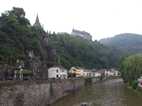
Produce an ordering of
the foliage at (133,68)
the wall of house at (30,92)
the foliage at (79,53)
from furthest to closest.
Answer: the foliage at (79,53), the foliage at (133,68), the wall of house at (30,92)

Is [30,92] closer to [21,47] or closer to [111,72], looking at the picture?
[21,47]

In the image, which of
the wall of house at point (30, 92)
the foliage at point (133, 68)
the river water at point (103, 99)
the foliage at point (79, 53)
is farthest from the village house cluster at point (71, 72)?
the wall of house at point (30, 92)

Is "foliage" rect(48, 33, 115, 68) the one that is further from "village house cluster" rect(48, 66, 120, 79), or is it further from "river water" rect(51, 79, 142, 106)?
"river water" rect(51, 79, 142, 106)

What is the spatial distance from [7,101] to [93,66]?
133174 millimetres

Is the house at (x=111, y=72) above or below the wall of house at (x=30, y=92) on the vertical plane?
above

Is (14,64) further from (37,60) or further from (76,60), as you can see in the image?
(76,60)

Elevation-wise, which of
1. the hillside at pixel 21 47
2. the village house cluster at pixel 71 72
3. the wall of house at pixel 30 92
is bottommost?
the wall of house at pixel 30 92

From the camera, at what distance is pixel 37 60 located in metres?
82.0

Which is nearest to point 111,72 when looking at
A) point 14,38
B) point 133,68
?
point 133,68

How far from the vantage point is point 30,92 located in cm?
3788

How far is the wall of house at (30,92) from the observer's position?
3050 centimetres

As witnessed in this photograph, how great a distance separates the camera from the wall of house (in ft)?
100

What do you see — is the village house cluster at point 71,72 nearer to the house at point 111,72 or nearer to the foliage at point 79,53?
the house at point 111,72

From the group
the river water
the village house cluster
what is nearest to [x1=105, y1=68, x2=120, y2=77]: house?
the village house cluster
